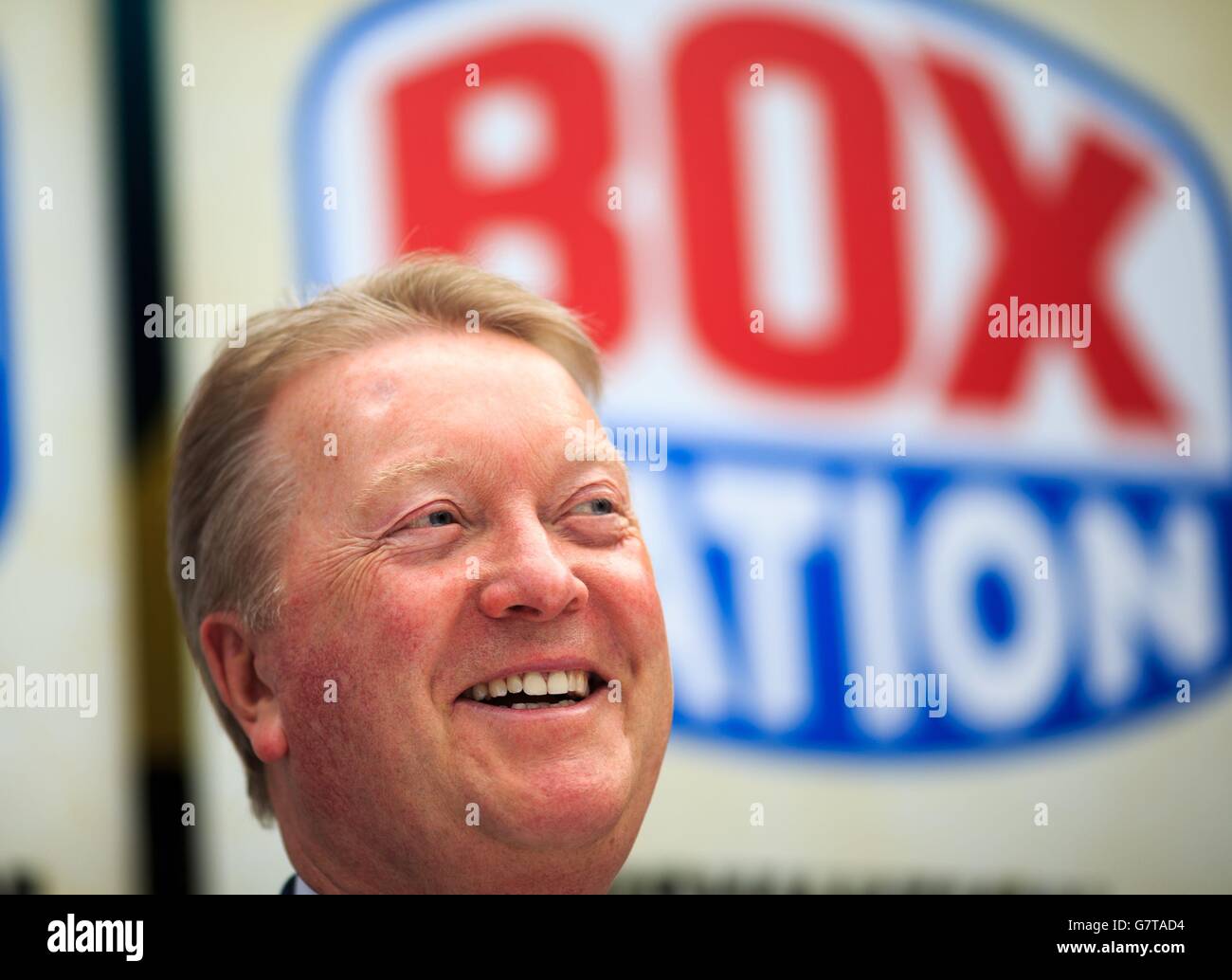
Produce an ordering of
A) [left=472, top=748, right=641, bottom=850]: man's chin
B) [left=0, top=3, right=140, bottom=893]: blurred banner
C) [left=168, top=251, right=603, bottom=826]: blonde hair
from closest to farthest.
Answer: [left=472, top=748, right=641, bottom=850]: man's chin
[left=168, top=251, right=603, bottom=826]: blonde hair
[left=0, top=3, right=140, bottom=893]: blurred banner

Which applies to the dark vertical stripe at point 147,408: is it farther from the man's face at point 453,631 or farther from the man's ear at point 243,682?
the man's face at point 453,631

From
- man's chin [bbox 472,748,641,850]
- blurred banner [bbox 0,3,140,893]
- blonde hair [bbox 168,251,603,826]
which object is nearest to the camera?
man's chin [bbox 472,748,641,850]

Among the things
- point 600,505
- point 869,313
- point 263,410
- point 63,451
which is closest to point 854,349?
point 869,313

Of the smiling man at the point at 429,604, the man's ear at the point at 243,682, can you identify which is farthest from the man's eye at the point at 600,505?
the man's ear at the point at 243,682

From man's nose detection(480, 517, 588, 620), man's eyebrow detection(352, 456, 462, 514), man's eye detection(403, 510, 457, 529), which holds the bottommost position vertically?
man's nose detection(480, 517, 588, 620)

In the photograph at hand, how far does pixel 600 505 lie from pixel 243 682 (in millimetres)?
732

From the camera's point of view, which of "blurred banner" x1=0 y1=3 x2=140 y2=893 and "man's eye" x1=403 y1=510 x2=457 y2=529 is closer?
"man's eye" x1=403 y1=510 x2=457 y2=529

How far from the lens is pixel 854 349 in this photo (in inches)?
140

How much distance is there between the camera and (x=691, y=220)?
3.48 m

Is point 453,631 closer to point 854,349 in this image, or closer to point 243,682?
point 243,682

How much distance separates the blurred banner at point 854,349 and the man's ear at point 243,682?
1056 mm

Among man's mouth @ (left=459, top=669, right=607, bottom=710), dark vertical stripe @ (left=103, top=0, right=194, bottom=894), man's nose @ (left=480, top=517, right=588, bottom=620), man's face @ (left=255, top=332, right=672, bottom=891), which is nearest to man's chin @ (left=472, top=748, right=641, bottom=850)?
man's face @ (left=255, top=332, right=672, bottom=891)

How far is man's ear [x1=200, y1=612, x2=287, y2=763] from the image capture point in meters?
2.35

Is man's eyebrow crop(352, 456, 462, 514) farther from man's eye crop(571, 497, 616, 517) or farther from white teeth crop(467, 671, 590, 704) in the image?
white teeth crop(467, 671, 590, 704)
